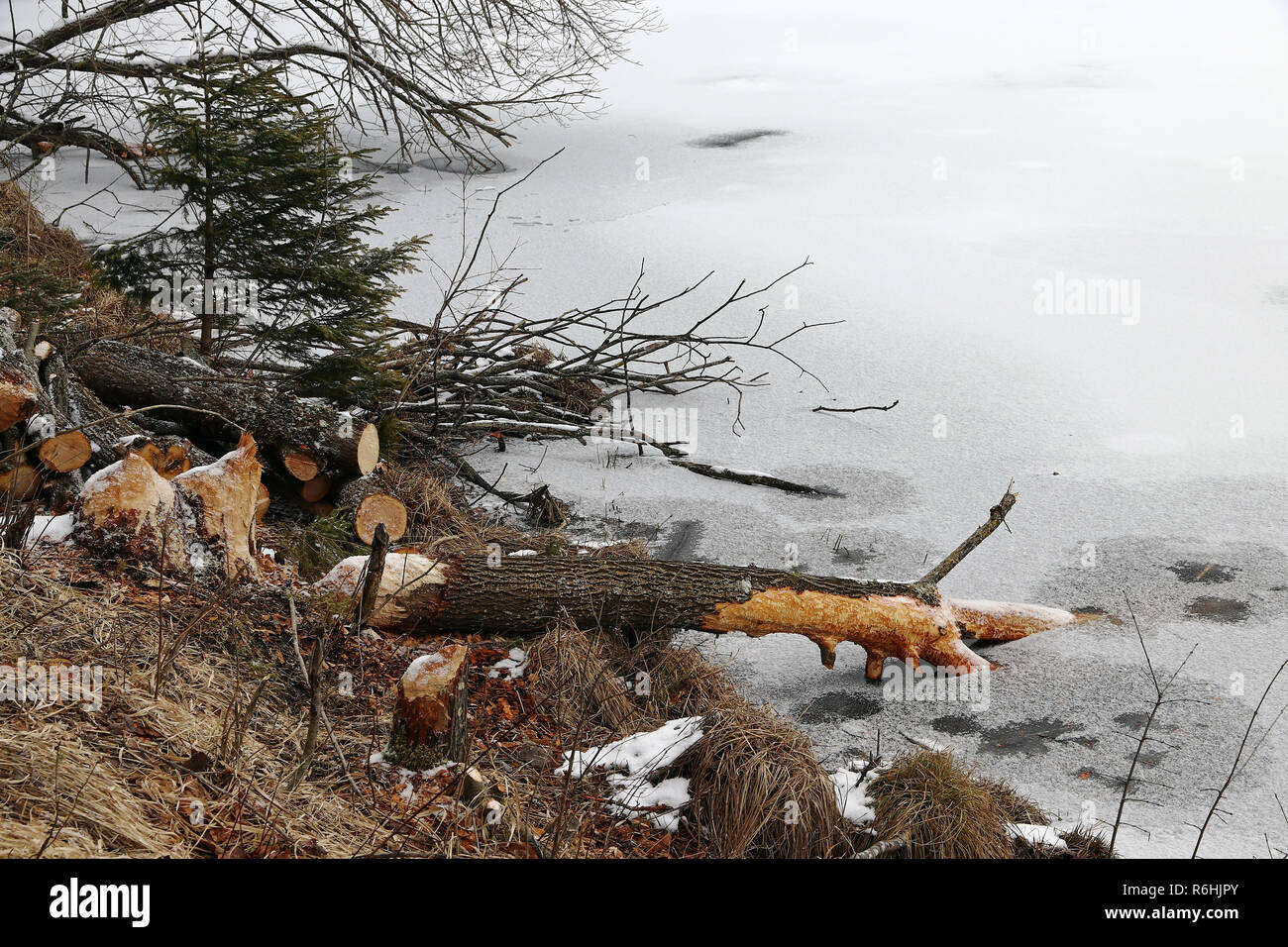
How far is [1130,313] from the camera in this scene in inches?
327

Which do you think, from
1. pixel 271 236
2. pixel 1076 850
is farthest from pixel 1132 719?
pixel 271 236

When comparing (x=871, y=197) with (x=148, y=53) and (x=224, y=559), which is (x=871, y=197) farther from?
(x=224, y=559)

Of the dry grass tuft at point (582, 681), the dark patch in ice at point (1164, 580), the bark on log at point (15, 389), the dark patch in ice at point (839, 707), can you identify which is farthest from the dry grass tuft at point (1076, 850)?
the bark on log at point (15, 389)

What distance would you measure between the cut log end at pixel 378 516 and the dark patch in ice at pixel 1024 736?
2.47 m

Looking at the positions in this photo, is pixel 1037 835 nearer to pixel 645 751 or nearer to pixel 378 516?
pixel 645 751

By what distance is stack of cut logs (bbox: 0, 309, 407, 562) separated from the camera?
430 centimetres

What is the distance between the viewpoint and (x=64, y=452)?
14.2 ft

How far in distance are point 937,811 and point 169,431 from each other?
400 centimetres

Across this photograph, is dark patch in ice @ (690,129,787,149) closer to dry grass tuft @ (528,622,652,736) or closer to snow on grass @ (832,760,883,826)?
dry grass tuft @ (528,622,652,736)

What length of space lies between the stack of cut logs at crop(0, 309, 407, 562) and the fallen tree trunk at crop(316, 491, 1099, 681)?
0.69 meters
